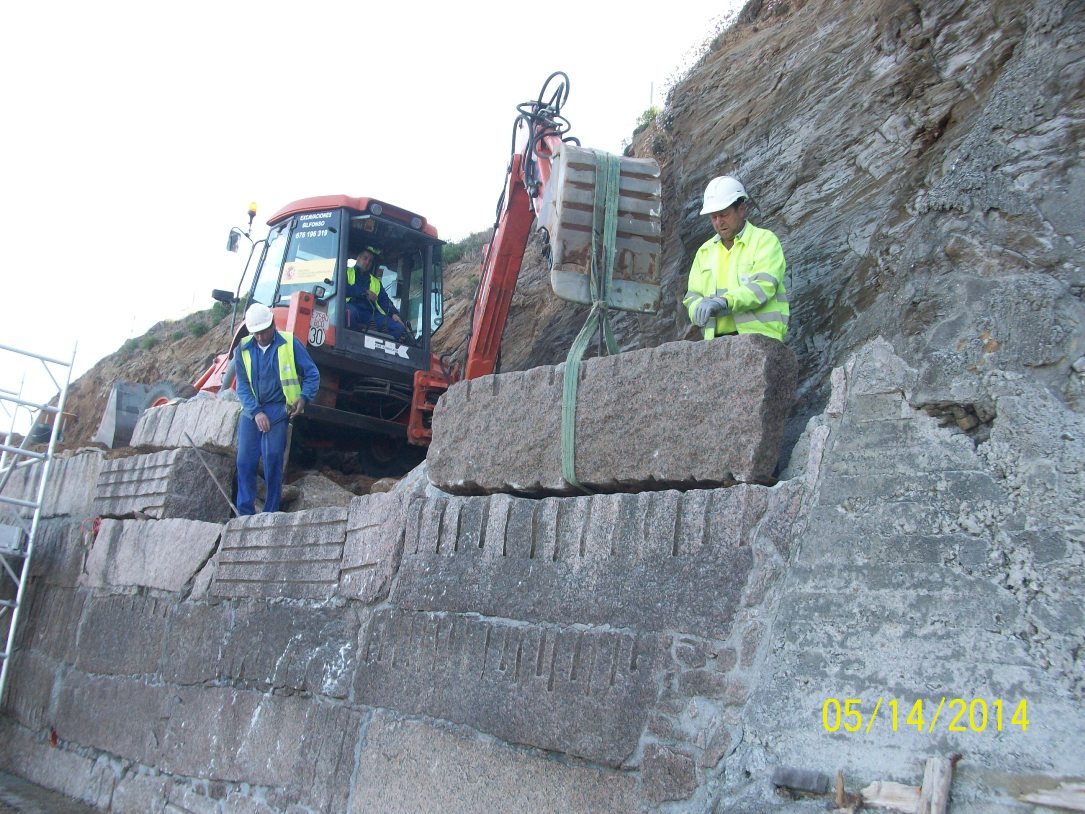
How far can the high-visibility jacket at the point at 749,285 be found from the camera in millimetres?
4113

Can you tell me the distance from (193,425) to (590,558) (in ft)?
13.4

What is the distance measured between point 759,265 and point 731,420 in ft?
3.09

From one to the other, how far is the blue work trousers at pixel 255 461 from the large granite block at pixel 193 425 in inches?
8.3

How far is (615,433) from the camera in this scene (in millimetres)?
3877

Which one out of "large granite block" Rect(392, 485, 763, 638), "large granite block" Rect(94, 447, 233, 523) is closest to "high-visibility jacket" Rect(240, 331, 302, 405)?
"large granite block" Rect(94, 447, 233, 523)

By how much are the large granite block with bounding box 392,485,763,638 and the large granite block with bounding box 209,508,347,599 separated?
0.65 meters

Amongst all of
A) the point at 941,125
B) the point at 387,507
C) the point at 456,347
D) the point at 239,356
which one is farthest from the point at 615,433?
the point at 456,347

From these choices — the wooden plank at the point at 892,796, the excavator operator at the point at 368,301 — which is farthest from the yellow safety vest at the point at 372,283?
the wooden plank at the point at 892,796

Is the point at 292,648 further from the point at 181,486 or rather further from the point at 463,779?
the point at 181,486

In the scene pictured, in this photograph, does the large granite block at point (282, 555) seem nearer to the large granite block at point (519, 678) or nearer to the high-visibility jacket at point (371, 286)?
the large granite block at point (519, 678)

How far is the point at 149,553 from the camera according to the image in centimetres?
655

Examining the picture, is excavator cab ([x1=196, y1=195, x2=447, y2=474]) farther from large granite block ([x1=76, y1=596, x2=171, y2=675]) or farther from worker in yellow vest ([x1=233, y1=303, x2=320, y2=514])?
large granite block ([x1=76, y1=596, x2=171, y2=675])

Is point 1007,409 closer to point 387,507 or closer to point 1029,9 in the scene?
point 1029,9

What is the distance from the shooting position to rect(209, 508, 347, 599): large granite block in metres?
5.07
